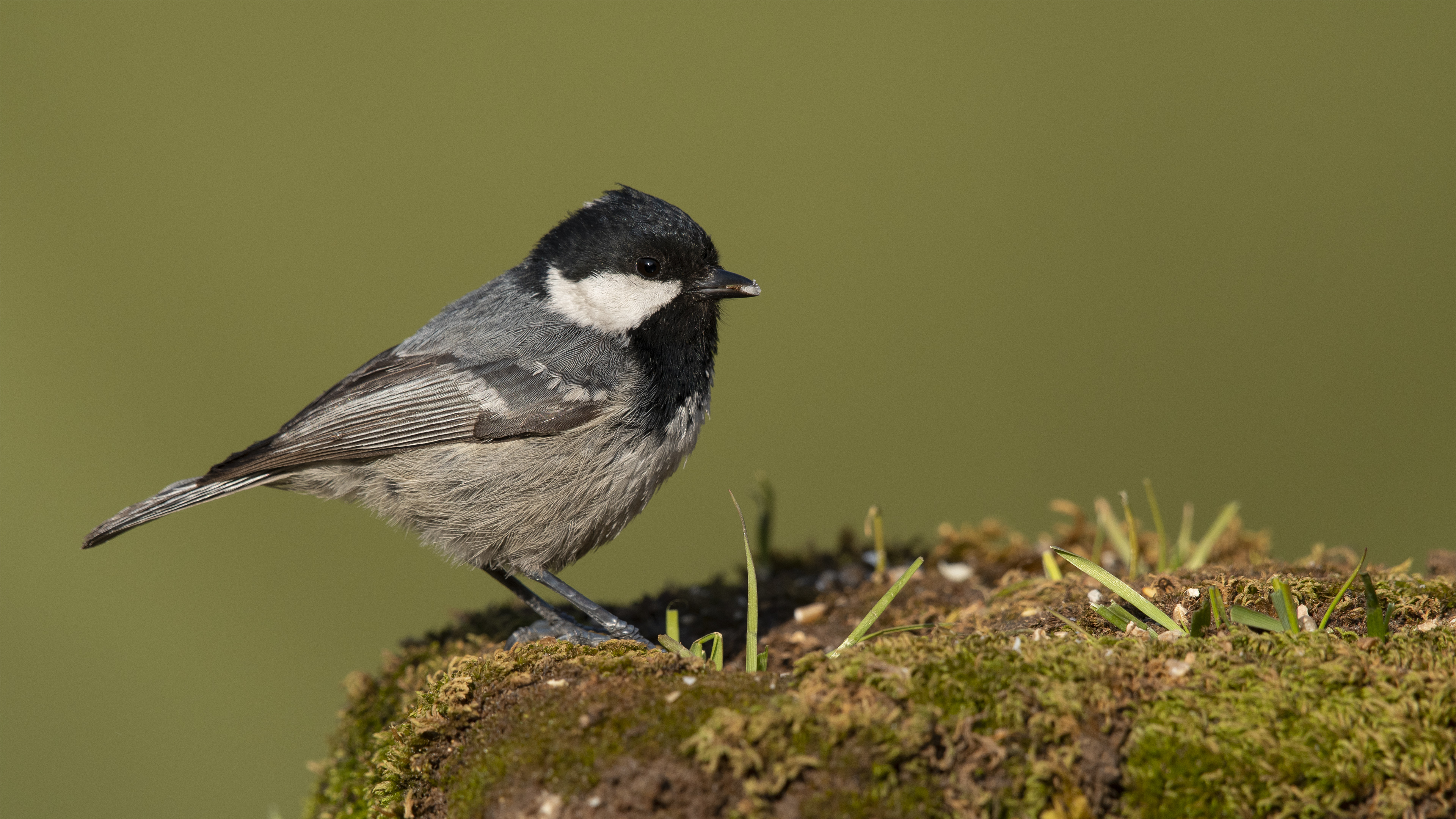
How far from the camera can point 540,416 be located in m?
3.06

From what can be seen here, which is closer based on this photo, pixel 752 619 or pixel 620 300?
pixel 752 619

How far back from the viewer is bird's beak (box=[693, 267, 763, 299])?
10.8 ft

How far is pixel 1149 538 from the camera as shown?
3814 mm

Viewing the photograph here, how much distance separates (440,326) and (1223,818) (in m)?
2.77

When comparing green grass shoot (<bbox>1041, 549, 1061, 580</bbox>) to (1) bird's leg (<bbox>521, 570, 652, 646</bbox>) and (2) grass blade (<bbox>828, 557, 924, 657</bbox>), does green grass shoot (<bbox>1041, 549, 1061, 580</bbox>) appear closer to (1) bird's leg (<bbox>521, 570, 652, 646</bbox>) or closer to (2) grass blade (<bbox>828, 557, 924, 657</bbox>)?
(2) grass blade (<bbox>828, 557, 924, 657</bbox>)

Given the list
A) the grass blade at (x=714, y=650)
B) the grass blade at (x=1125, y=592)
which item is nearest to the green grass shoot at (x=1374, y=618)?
the grass blade at (x=1125, y=592)

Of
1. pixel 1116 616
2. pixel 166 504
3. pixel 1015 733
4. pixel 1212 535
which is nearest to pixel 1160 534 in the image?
pixel 1212 535

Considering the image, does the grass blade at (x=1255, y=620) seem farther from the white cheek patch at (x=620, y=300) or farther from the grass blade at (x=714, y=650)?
the white cheek patch at (x=620, y=300)

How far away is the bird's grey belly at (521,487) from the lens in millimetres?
3076

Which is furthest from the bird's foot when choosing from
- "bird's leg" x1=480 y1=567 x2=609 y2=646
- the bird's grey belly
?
the bird's grey belly

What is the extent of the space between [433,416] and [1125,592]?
216 cm

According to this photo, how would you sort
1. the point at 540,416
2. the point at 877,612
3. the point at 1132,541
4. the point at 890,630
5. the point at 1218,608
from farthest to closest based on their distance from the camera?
the point at 540,416, the point at 1132,541, the point at 877,612, the point at 890,630, the point at 1218,608

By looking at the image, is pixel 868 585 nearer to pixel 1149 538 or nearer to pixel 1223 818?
pixel 1149 538

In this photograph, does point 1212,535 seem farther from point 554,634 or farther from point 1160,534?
point 554,634
